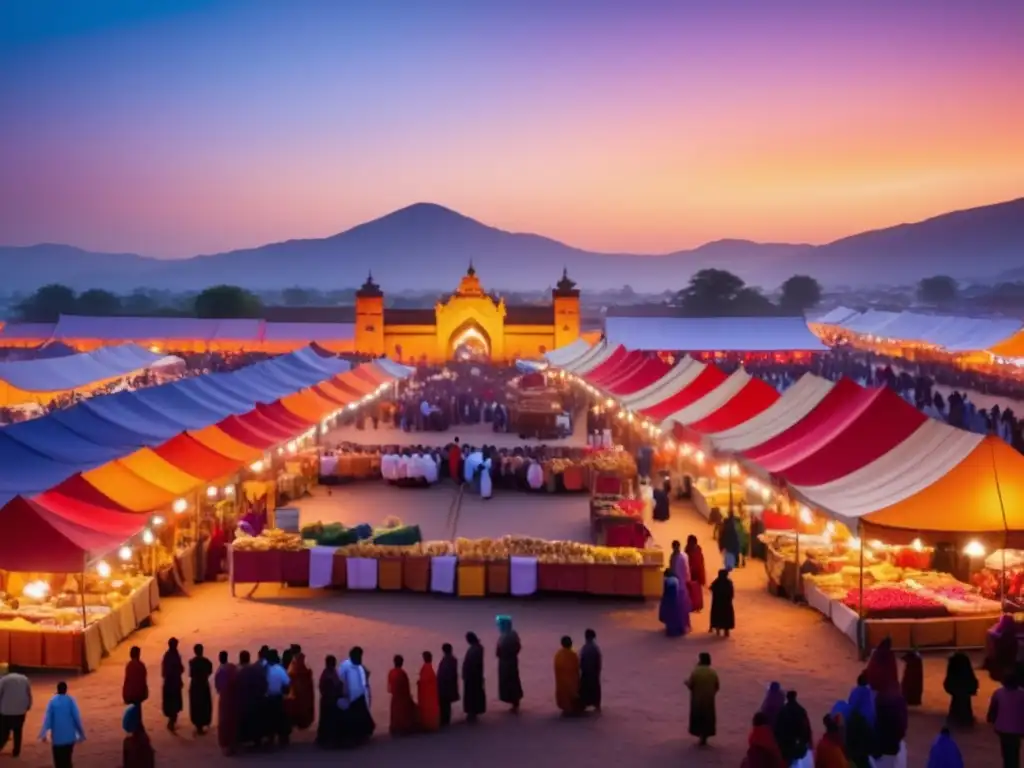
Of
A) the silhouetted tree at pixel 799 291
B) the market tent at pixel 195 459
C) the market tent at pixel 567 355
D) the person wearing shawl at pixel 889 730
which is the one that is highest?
the silhouetted tree at pixel 799 291

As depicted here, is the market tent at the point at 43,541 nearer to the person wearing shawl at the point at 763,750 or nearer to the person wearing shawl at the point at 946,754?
the person wearing shawl at the point at 763,750

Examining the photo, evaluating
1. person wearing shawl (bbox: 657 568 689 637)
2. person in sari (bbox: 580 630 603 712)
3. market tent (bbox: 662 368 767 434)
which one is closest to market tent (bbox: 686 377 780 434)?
market tent (bbox: 662 368 767 434)

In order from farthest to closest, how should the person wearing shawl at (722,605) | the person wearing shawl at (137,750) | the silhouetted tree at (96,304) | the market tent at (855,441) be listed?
the silhouetted tree at (96,304), the market tent at (855,441), the person wearing shawl at (722,605), the person wearing shawl at (137,750)

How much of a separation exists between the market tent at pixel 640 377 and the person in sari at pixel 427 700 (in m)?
15.6

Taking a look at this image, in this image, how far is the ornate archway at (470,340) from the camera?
55500mm

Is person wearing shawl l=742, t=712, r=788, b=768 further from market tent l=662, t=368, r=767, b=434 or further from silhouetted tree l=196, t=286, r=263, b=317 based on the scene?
silhouetted tree l=196, t=286, r=263, b=317

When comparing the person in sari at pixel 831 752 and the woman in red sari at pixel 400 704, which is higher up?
the person in sari at pixel 831 752

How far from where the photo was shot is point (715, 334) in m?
48.1

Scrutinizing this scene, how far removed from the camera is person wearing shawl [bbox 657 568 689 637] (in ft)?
35.0

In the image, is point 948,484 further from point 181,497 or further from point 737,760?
point 181,497

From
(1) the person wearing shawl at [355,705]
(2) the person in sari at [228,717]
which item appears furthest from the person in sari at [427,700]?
(2) the person in sari at [228,717]

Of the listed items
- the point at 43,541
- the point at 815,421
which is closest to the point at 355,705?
the point at 43,541

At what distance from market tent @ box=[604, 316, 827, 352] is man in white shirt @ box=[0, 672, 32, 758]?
3904 cm

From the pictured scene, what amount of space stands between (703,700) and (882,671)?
1367mm
